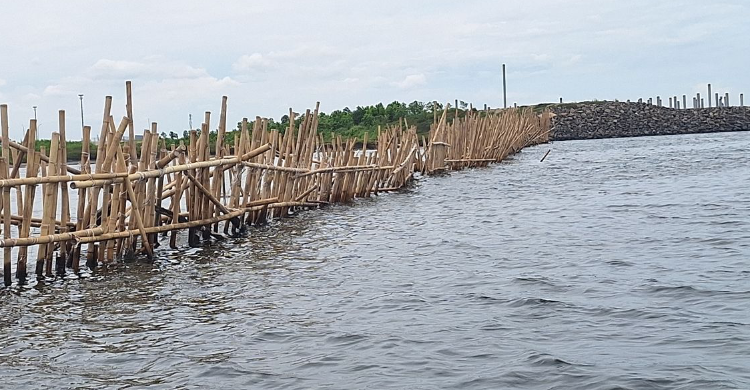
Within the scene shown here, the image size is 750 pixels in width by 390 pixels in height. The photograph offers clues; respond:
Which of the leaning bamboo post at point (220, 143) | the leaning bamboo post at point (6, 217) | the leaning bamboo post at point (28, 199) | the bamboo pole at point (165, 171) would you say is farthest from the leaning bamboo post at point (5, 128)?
the leaning bamboo post at point (220, 143)

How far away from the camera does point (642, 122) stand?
2827 inches

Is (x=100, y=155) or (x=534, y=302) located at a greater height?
(x=100, y=155)

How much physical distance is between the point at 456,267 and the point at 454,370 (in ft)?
14.3

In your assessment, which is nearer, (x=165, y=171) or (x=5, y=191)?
(x=5, y=191)

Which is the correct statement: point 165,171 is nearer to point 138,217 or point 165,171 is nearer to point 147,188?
point 147,188

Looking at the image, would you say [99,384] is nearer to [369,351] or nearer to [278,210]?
[369,351]

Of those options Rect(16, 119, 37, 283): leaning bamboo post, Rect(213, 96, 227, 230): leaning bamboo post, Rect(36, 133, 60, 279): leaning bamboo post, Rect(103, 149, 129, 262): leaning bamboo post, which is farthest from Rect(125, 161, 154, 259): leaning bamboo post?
Rect(213, 96, 227, 230): leaning bamboo post

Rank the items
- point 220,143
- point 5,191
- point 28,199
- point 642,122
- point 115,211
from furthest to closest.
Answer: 1. point 642,122
2. point 220,143
3. point 115,211
4. point 28,199
5. point 5,191

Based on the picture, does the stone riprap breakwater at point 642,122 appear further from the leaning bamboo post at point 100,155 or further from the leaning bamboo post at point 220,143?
the leaning bamboo post at point 100,155

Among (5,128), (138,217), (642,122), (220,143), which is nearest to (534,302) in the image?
(138,217)

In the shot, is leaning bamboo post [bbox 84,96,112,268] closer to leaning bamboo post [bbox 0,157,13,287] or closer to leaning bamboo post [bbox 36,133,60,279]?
leaning bamboo post [bbox 36,133,60,279]

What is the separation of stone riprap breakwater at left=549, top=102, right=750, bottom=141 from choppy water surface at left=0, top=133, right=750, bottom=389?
57.9 meters

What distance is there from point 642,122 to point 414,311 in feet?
221

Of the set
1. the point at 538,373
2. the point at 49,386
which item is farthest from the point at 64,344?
the point at 538,373
